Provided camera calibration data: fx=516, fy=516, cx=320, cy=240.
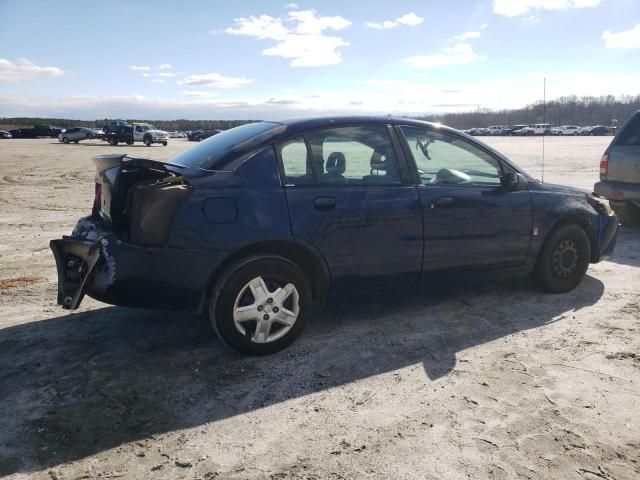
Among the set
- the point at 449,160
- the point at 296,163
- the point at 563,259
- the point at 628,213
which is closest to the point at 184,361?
the point at 296,163

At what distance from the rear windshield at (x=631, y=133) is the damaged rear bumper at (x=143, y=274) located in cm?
677

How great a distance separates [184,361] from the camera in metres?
3.61

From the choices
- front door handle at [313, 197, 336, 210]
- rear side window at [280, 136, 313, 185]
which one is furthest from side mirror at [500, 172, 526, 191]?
rear side window at [280, 136, 313, 185]

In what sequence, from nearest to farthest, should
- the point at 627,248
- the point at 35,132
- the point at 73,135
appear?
1. the point at 627,248
2. the point at 73,135
3. the point at 35,132

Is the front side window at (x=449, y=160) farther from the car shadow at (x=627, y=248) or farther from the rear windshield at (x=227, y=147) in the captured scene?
the car shadow at (x=627, y=248)

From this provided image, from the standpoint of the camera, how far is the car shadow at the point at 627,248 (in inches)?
245

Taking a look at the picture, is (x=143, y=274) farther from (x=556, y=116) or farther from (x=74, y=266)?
(x=556, y=116)

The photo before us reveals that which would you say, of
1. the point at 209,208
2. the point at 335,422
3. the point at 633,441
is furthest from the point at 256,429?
the point at 633,441

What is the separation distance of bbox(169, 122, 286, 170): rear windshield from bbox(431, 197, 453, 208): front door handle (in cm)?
135

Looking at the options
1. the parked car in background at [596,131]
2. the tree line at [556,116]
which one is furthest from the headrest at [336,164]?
the tree line at [556,116]

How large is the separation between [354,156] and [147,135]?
38476mm

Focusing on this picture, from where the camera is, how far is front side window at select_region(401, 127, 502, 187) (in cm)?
423

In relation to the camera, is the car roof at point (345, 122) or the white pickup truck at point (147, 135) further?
the white pickup truck at point (147, 135)

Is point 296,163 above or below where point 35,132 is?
below
